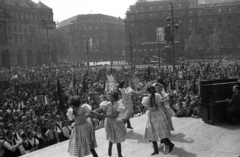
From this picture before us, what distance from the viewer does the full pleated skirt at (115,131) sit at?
720cm

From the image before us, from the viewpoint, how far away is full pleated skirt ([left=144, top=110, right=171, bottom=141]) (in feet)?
24.1

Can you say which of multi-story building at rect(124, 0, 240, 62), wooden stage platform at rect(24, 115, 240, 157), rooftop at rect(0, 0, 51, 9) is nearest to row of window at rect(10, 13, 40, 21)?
rooftop at rect(0, 0, 51, 9)

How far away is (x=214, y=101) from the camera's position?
32.7ft

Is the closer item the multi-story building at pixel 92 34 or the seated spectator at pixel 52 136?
the seated spectator at pixel 52 136

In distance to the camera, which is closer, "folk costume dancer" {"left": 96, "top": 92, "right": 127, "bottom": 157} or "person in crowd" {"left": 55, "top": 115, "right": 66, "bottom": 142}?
"folk costume dancer" {"left": 96, "top": 92, "right": 127, "bottom": 157}

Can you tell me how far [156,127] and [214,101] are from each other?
11.4ft

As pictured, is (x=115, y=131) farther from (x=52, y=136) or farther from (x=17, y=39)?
(x=17, y=39)

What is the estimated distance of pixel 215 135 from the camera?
8.91 metres

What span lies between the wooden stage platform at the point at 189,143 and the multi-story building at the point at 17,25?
6812cm

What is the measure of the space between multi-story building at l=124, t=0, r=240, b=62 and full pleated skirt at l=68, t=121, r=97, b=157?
74.1 meters

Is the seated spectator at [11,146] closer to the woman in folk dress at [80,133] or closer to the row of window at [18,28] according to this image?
the woman in folk dress at [80,133]

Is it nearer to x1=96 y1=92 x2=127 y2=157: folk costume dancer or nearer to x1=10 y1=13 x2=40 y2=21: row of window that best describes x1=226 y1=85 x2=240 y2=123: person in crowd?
x1=96 y1=92 x2=127 y2=157: folk costume dancer

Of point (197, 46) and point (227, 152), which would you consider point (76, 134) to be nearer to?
point (227, 152)

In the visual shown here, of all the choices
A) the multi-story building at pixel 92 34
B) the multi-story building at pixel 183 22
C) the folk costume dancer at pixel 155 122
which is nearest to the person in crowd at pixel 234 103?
the folk costume dancer at pixel 155 122
